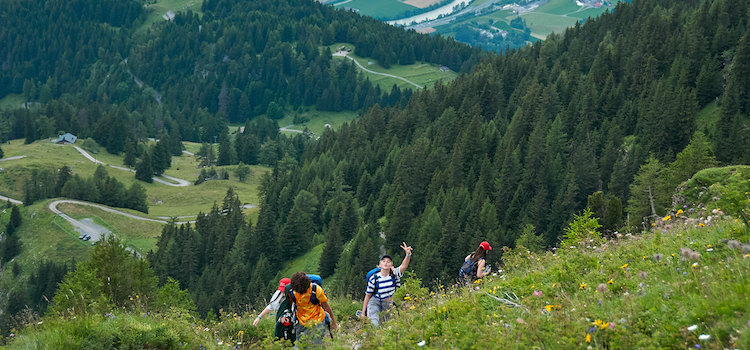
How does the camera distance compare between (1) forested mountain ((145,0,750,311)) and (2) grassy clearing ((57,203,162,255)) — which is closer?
(1) forested mountain ((145,0,750,311))

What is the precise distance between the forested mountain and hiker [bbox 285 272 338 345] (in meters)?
51.4

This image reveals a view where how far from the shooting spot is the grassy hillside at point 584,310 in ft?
28.4

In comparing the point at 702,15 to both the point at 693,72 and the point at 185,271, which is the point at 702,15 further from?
the point at 185,271

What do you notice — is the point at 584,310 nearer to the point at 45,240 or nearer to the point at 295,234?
the point at 295,234

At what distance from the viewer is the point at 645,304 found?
943cm

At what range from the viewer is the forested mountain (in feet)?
284

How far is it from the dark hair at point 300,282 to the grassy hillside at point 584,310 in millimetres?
1273

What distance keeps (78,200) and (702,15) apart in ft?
524

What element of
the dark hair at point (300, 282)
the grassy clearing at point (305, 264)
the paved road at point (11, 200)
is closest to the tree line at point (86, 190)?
the paved road at point (11, 200)

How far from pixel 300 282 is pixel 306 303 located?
2.04 ft

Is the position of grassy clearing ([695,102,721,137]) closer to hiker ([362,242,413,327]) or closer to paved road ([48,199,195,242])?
hiker ([362,242,413,327])

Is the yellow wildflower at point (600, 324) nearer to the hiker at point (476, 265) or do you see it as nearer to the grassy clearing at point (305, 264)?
the hiker at point (476, 265)

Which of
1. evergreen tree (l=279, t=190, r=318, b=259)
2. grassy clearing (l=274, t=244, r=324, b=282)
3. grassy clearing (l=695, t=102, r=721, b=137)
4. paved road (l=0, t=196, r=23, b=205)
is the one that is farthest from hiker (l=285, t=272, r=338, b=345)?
paved road (l=0, t=196, r=23, b=205)

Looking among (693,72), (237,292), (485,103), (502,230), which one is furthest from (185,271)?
(693,72)
